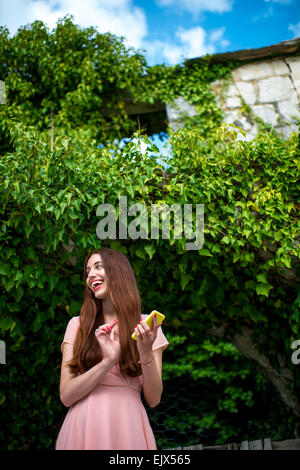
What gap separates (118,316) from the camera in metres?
1.64

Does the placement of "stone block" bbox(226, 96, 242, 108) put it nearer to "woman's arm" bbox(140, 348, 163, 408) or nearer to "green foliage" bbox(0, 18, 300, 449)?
"green foliage" bbox(0, 18, 300, 449)

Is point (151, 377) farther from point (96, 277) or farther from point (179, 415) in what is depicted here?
point (179, 415)

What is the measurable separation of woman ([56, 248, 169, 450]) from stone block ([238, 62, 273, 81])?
11.5ft

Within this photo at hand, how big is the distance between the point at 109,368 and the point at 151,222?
1.15 metres

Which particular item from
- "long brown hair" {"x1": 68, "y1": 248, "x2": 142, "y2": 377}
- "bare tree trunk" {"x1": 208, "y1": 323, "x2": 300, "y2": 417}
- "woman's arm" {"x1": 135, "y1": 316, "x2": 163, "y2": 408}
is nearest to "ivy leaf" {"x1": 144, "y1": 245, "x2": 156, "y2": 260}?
"long brown hair" {"x1": 68, "y1": 248, "x2": 142, "y2": 377}

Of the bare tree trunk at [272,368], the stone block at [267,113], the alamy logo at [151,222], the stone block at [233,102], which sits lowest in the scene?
the bare tree trunk at [272,368]

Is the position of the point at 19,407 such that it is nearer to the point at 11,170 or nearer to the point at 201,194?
the point at 11,170

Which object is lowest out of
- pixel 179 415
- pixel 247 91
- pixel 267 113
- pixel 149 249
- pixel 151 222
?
pixel 179 415

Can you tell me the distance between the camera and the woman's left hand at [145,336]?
4.74 feet

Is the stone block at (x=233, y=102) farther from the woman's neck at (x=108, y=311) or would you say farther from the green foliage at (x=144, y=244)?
the woman's neck at (x=108, y=311)

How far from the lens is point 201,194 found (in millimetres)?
2555

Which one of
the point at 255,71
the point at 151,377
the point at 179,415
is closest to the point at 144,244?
the point at 151,377

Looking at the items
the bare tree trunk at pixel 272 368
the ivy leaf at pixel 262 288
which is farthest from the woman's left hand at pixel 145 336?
the bare tree trunk at pixel 272 368

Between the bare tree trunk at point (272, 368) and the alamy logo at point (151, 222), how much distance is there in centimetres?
112
